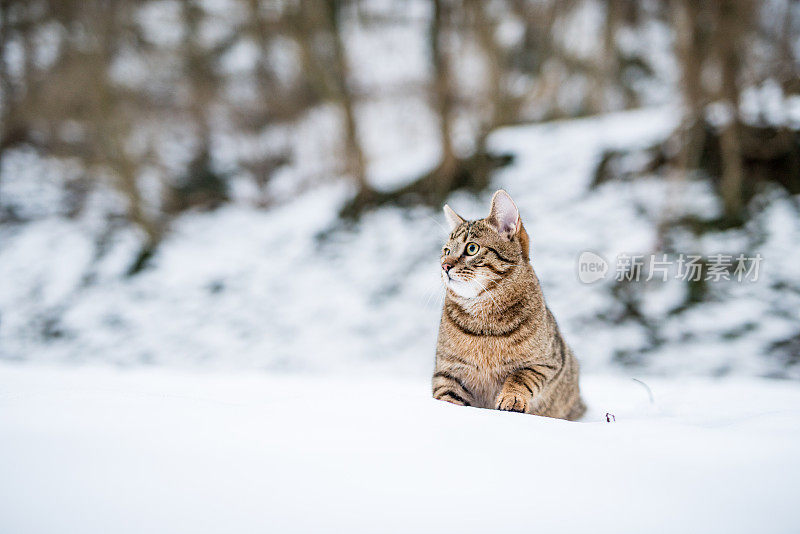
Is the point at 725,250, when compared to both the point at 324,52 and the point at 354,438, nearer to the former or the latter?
the point at 354,438

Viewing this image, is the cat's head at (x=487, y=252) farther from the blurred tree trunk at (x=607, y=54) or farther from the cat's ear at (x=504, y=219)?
the blurred tree trunk at (x=607, y=54)

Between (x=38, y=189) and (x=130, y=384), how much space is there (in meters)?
10.1

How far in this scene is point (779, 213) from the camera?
18.0 ft

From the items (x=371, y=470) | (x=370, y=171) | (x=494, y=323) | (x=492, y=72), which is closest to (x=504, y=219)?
(x=494, y=323)

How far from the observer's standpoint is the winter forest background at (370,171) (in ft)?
17.2

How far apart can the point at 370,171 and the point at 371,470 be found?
8588 mm

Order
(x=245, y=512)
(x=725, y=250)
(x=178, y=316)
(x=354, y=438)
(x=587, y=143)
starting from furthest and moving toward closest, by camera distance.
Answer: (x=587, y=143) → (x=178, y=316) → (x=725, y=250) → (x=354, y=438) → (x=245, y=512)

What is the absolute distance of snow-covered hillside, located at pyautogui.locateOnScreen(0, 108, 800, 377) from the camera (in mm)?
4777

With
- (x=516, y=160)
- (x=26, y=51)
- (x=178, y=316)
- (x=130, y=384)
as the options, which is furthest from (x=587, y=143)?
(x=26, y=51)

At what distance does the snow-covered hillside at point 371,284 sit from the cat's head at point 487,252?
9.85 feet

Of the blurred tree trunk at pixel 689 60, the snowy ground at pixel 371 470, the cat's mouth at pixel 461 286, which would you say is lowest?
the snowy ground at pixel 371 470

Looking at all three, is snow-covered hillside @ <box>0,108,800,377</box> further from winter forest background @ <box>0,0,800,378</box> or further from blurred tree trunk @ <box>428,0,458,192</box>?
blurred tree trunk @ <box>428,0,458,192</box>

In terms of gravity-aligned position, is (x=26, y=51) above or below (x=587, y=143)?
above

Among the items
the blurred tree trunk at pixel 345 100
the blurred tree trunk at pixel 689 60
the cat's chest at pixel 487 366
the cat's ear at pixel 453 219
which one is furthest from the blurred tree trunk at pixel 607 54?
the cat's chest at pixel 487 366
